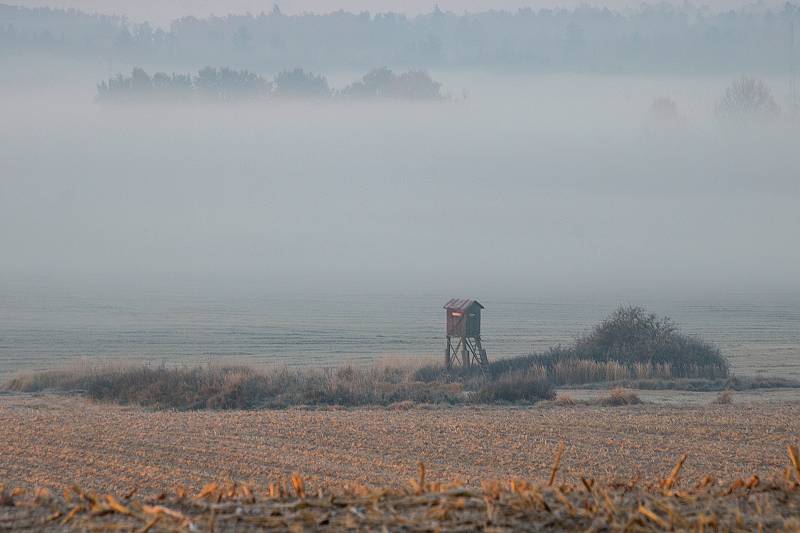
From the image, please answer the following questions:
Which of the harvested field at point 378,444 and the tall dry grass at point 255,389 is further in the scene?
the tall dry grass at point 255,389

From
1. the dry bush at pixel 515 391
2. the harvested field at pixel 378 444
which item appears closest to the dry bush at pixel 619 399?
the harvested field at pixel 378 444

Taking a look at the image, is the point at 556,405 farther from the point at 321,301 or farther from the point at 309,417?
the point at 321,301

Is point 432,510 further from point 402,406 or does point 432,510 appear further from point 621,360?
point 621,360

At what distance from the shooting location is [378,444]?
19.4 meters

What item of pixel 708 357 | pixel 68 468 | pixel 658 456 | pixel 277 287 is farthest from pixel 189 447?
pixel 277 287

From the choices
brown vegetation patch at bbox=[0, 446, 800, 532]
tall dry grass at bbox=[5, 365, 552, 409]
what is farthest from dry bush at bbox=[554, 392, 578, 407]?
brown vegetation patch at bbox=[0, 446, 800, 532]

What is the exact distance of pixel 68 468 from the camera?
655 inches

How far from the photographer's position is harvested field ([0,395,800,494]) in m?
15.9

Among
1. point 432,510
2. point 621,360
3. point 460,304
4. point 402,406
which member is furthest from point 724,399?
point 432,510

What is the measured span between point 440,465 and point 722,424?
7822 mm

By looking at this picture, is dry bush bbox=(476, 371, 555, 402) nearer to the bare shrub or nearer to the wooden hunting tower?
the bare shrub

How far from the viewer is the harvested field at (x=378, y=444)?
15938 mm

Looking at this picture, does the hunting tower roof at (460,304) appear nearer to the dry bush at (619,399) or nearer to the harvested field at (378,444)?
the dry bush at (619,399)

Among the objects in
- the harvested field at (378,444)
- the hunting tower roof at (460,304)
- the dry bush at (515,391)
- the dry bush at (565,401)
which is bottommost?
the harvested field at (378,444)
